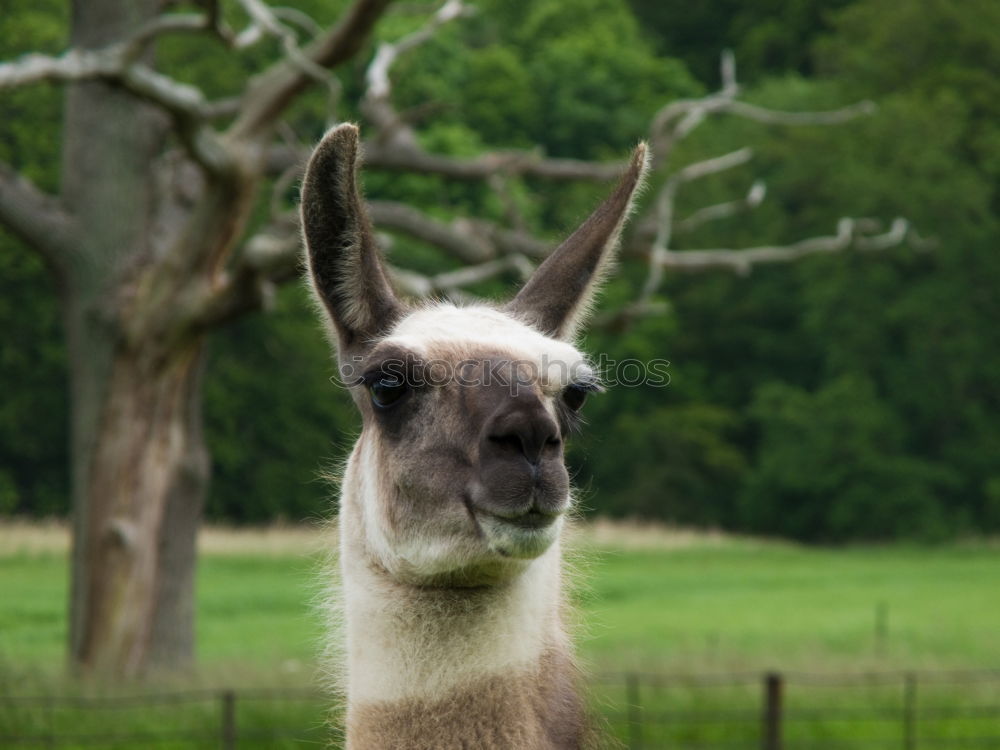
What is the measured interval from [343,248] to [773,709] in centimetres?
878

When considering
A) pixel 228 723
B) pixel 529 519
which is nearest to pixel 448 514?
pixel 529 519

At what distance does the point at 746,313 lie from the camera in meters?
43.1

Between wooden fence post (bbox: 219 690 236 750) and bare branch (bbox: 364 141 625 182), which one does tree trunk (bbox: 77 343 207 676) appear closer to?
wooden fence post (bbox: 219 690 236 750)

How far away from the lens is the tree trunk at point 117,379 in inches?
517

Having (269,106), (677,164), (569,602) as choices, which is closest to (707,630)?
(269,106)

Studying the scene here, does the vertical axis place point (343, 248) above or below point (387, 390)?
above

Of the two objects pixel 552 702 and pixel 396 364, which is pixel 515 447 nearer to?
pixel 396 364

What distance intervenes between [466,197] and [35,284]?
12.6 metres

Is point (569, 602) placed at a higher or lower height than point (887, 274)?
higher

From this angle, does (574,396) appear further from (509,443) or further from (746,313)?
(746,313)

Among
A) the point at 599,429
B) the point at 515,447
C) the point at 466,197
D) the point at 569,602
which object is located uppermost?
the point at 515,447

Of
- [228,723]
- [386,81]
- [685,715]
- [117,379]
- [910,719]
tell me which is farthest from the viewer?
[386,81]

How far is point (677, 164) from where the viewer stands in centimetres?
4084

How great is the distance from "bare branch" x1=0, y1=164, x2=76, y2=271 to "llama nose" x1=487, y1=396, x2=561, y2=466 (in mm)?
11297
